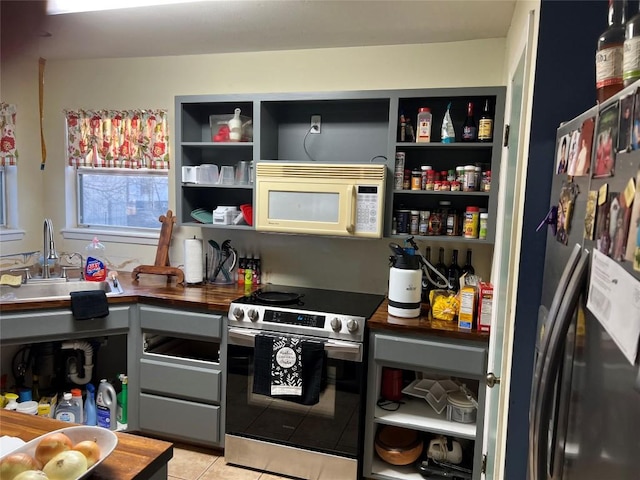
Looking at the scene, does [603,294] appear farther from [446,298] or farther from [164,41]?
[164,41]

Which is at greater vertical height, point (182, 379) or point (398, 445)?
point (182, 379)

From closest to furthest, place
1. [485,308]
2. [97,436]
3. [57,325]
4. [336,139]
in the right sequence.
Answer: [97,436] → [485,308] → [57,325] → [336,139]

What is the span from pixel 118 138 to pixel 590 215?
3.16 metres

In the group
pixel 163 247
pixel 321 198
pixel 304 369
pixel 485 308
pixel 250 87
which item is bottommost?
pixel 304 369

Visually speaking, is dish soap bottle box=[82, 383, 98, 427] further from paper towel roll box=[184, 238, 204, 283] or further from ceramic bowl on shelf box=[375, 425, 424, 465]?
ceramic bowl on shelf box=[375, 425, 424, 465]

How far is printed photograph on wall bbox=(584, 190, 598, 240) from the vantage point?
28.6 inches

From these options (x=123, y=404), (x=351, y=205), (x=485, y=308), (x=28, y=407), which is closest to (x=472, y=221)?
(x=485, y=308)

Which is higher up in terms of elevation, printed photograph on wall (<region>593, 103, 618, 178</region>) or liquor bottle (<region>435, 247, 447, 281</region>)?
printed photograph on wall (<region>593, 103, 618, 178</region>)

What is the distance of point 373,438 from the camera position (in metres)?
2.34

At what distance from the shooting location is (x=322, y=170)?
2.51m

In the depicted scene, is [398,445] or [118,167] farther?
[118,167]

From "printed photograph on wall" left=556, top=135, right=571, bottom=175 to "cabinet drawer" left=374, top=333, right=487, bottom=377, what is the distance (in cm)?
127

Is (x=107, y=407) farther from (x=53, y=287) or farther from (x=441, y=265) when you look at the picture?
(x=441, y=265)

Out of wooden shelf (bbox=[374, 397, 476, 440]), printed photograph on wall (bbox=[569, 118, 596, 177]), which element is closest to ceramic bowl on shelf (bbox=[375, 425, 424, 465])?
wooden shelf (bbox=[374, 397, 476, 440])
